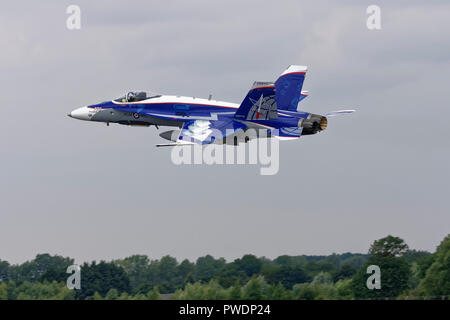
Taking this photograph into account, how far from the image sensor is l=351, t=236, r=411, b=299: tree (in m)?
56.2

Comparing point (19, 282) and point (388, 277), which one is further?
point (19, 282)

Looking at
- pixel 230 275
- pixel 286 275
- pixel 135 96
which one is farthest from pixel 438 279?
pixel 135 96

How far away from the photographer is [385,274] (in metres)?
56.8

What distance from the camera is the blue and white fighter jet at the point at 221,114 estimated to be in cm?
3994

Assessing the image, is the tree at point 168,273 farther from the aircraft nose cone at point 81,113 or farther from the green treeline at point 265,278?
the aircraft nose cone at point 81,113

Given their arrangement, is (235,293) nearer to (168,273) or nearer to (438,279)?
(438,279)

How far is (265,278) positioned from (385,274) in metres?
7.45

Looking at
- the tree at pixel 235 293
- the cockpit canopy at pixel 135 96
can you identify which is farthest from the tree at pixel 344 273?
the cockpit canopy at pixel 135 96

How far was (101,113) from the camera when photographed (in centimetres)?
4469
